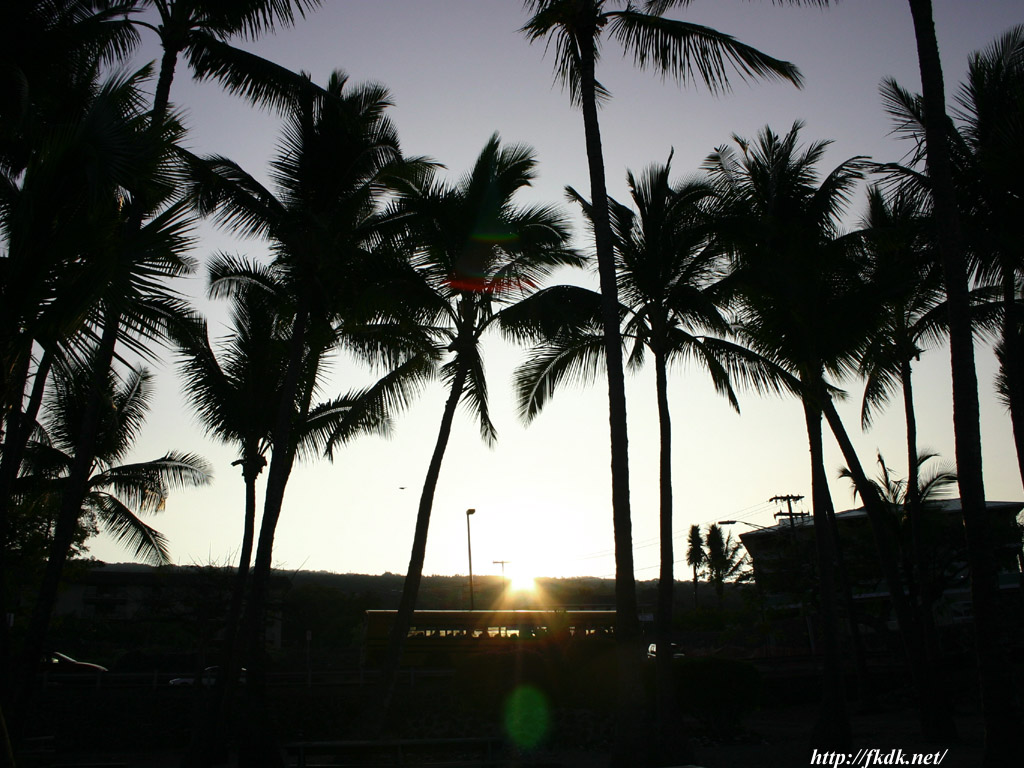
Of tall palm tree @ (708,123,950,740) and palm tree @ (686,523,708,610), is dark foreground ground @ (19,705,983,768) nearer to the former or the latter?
tall palm tree @ (708,123,950,740)

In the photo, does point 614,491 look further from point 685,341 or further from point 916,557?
point 916,557

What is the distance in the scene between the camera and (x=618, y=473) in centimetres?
1044

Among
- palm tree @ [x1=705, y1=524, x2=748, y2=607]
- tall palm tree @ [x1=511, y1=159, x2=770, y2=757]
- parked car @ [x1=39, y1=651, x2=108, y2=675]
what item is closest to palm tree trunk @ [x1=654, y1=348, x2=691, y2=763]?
tall palm tree @ [x1=511, y1=159, x2=770, y2=757]

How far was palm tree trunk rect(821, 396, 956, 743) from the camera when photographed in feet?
45.4

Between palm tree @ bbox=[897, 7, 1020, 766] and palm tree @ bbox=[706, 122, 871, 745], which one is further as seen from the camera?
palm tree @ bbox=[706, 122, 871, 745]

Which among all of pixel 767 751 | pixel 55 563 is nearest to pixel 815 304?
pixel 767 751

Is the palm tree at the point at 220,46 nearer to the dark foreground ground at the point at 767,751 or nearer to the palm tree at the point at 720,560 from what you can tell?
the dark foreground ground at the point at 767,751

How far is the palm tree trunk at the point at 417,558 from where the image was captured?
44.9 feet

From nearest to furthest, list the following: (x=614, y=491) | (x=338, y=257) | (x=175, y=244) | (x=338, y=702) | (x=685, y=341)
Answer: (x=175, y=244)
(x=614, y=491)
(x=338, y=257)
(x=685, y=341)
(x=338, y=702)

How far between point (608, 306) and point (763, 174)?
23.1ft

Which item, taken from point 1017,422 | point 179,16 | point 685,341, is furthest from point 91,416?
point 1017,422

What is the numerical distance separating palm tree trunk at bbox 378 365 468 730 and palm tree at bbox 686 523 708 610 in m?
65.7

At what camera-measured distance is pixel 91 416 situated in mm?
11750

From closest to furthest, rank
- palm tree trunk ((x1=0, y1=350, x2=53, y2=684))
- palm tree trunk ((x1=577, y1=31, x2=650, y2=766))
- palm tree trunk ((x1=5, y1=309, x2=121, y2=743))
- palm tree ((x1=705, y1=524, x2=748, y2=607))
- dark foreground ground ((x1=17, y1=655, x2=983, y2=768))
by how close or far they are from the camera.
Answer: palm tree trunk ((x1=0, y1=350, x2=53, y2=684)) → palm tree trunk ((x1=577, y1=31, x2=650, y2=766)) → palm tree trunk ((x1=5, y1=309, x2=121, y2=743)) → dark foreground ground ((x1=17, y1=655, x2=983, y2=768)) → palm tree ((x1=705, y1=524, x2=748, y2=607))
